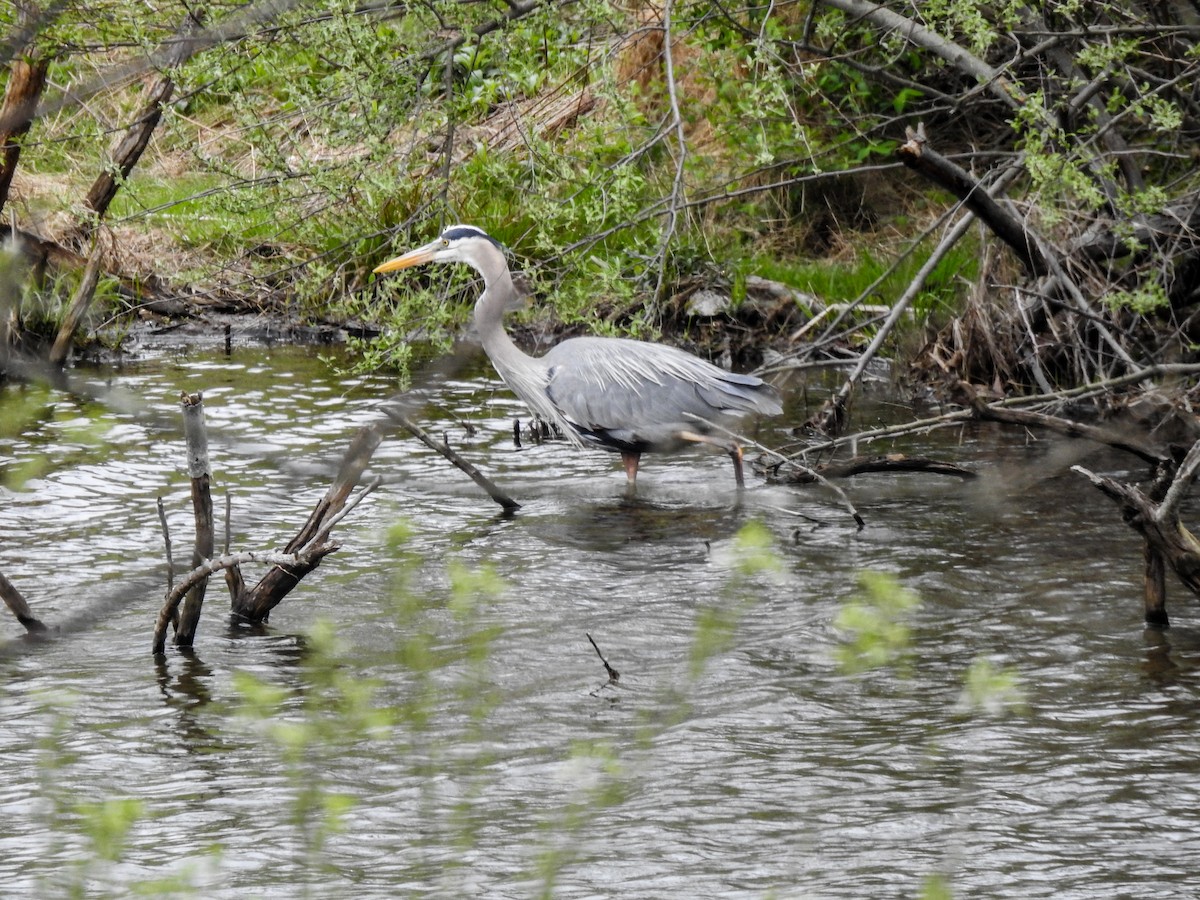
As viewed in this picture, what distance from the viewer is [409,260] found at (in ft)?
28.8

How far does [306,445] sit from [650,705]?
4400 mm

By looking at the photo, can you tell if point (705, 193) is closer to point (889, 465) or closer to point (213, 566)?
point (889, 465)

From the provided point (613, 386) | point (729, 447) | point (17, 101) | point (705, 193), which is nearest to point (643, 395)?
point (613, 386)

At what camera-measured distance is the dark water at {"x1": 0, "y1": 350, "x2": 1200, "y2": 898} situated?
3.98 m

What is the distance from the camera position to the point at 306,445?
30.0 feet

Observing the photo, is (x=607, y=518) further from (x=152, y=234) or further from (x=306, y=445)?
(x=152, y=234)

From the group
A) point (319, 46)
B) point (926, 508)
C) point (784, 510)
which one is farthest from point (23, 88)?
point (926, 508)

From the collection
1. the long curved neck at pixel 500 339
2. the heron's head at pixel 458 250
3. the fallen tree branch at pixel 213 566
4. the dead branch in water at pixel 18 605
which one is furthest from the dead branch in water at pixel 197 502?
the long curved neck at pixel 500 339

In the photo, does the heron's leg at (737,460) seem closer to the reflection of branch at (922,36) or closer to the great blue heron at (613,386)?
the great blue heron at (613,386)

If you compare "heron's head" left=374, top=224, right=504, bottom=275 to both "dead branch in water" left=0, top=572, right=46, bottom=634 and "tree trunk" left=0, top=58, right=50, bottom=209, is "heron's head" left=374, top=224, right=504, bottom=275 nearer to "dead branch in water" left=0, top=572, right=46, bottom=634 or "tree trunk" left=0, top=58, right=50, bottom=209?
"tree trunk" left=0, top=58, right=50, bottom=209

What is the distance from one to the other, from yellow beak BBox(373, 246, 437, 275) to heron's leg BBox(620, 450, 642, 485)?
1.50 metres

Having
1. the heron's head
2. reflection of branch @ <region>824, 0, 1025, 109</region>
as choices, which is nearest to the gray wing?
the heron's head

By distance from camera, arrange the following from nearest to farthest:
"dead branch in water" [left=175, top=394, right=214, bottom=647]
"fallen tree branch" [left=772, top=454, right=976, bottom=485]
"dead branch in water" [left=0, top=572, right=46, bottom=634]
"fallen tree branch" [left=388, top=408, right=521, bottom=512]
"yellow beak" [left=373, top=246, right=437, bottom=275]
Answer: "dead branch in water" [left=175, top=394, right=214, bottom=647]
"dead branch in water" [left=0, top=572, right=46, bottom=634]
"fallen tree branch" [left=388, top=408, right=521, bottom=512]
"fallen tree branch" [left=772, top=454, right=976, bottom=485]
"yellow beak" [left=373, top=246, right=437, bottom=275]

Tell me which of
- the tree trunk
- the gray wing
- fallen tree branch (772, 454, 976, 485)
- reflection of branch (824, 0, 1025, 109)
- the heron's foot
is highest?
reflection of branch (824, 0, 1025, 109)
